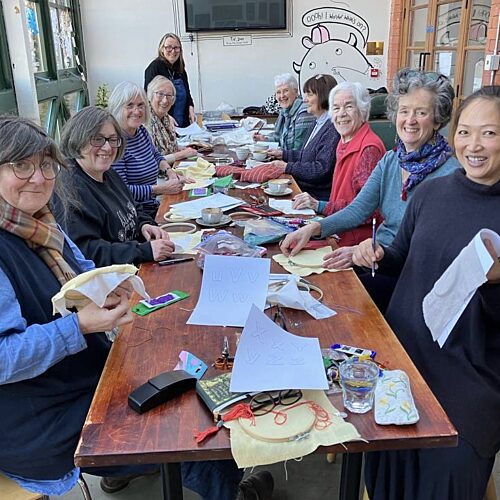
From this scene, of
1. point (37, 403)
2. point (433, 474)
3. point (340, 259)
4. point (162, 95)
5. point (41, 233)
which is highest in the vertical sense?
point (162, 95)

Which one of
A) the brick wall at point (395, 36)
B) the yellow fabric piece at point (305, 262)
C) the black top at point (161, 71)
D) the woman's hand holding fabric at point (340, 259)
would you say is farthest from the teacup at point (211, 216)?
the brick wall at point (395, 36)

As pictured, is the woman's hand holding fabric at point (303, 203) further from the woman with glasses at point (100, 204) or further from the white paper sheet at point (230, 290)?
the white paper sheet at point (230, 290)

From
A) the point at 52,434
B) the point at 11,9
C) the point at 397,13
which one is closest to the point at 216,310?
the point at 52,434

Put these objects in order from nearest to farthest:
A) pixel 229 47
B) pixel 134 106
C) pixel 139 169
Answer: pixel 134 106, pixel 139 169, pixel 229 47

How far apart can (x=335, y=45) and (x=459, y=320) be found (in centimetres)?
587

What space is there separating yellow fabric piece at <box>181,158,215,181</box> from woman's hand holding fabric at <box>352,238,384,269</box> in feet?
4.58

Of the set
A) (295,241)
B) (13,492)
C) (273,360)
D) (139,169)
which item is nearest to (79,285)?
(273,360)

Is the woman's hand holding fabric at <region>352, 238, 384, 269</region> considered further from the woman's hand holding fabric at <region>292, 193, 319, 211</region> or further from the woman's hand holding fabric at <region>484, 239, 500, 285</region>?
the woman's hand holding fabric at <region>292, 193, 319, 211</region>

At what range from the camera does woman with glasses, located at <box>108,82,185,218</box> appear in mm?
2588

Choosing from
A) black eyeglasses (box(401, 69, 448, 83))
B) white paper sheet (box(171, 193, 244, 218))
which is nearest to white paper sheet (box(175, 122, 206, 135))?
white paper sheet (box(171, 193, 244, 218))

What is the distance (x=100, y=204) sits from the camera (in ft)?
5.90

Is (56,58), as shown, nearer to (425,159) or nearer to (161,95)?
(161,95)

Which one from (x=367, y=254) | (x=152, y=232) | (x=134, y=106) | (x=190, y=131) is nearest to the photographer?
(x=367, y=254)

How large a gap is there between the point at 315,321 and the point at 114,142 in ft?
3.43
